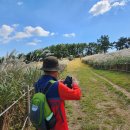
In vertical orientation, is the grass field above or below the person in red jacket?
below

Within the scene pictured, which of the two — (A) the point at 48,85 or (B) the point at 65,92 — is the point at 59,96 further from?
(A) the point at 48,85

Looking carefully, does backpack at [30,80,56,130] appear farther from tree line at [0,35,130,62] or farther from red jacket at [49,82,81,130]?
tree line at [0,35,130,62]

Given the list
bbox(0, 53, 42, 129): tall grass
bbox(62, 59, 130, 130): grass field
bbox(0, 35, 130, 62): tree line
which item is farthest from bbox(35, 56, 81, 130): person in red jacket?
bbox(0, 35, 130, 62): tree line

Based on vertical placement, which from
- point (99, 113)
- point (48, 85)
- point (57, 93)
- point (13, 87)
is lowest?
point (99, 113)

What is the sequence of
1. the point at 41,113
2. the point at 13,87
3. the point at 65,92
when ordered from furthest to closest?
the point at 13,87, the point at 65,92, the point at 41,113

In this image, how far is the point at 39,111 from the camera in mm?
3994

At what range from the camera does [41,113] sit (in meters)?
4.00

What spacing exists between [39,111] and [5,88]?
1905 mm

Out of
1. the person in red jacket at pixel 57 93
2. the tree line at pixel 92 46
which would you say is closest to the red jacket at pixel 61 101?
the person in red jacket at pixel 57 93

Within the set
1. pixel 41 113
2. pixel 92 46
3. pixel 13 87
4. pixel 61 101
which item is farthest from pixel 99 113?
pixel 92 46

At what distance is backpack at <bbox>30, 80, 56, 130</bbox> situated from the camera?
4.00m

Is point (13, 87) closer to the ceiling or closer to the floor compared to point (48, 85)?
closer to the floor

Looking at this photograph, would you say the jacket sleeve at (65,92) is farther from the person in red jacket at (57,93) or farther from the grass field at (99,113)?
the grass field at (99,113)

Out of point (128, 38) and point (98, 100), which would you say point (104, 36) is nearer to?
point (128, 38)
